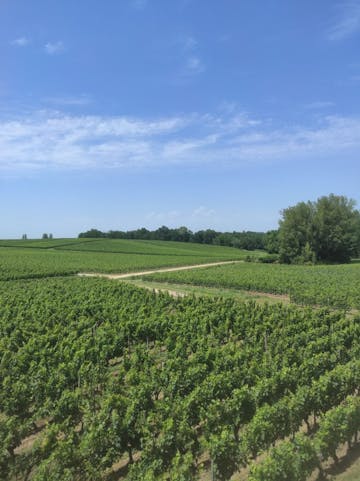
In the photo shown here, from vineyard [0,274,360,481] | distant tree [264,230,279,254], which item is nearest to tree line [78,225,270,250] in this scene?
distant tree [264,230,279,254]

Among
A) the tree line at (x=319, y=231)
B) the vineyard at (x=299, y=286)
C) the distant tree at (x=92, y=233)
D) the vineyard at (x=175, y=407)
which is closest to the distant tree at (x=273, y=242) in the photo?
the tree line at (x=319, y=231)

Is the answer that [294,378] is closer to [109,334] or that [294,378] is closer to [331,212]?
[109,334]

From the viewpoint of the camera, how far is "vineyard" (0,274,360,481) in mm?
6766

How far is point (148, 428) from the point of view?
7.74 m

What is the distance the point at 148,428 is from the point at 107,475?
1.30 m

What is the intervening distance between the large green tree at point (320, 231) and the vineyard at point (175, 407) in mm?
58040

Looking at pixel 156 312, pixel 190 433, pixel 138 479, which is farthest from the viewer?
pixel 156 312

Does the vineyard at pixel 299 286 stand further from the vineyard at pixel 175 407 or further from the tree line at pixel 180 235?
the tree line at pixel 180 235

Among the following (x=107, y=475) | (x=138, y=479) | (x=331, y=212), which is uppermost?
(x=331, y=212)

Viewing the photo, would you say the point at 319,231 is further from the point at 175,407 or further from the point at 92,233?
the point at 92,233

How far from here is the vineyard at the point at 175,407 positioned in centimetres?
677

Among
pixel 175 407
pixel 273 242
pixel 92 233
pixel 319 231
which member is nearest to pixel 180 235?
pixel 92 233

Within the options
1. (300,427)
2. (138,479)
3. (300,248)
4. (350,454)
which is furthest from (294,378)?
(300,248)

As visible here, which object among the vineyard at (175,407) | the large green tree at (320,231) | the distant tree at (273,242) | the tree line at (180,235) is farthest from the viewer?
the tree line at (180,235)
